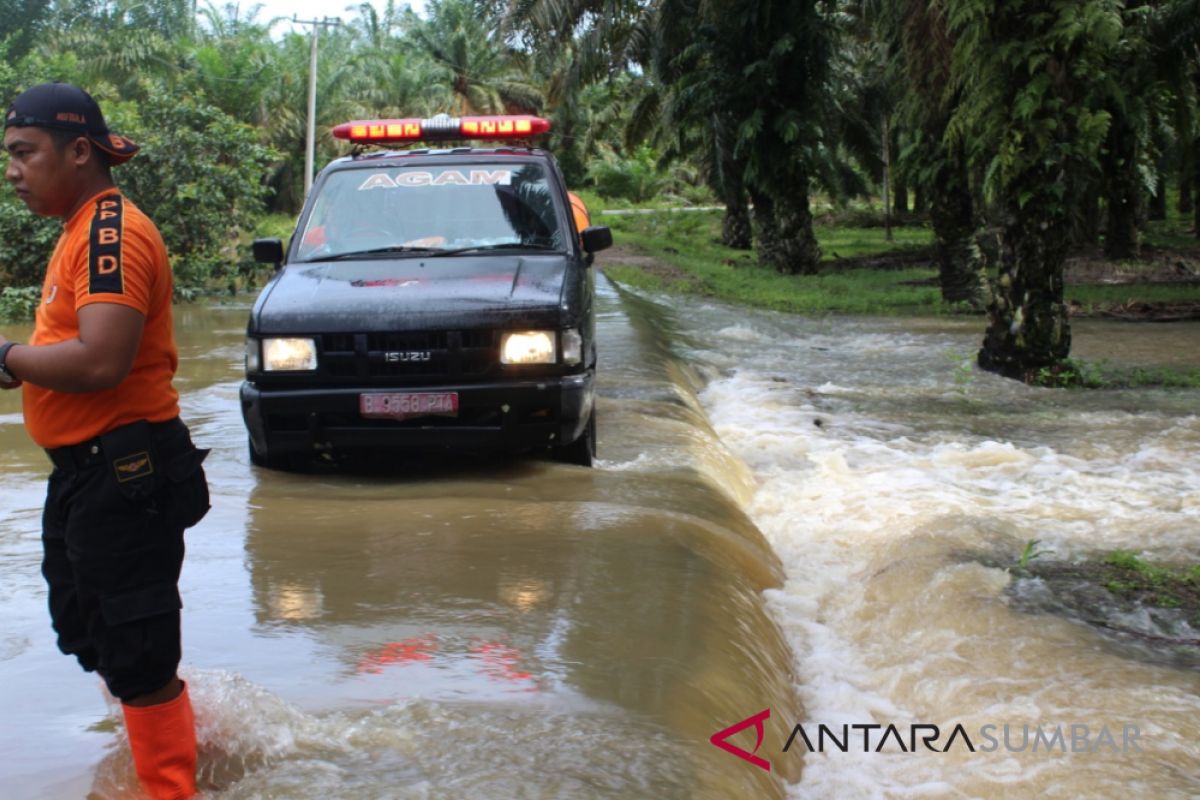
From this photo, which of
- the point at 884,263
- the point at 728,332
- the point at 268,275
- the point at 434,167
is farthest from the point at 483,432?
the point at 884,263

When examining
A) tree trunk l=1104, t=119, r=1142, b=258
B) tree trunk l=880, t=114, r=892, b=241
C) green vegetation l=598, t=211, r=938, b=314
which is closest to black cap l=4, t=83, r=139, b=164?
green vegetation l=598, t=211, r=938, b=314

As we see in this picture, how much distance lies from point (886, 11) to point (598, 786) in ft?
46.3

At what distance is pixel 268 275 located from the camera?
22.6 m

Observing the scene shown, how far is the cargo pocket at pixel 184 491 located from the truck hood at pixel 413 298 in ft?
11.2

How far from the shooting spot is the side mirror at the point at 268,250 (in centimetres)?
738

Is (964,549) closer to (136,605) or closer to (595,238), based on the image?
(595,238)

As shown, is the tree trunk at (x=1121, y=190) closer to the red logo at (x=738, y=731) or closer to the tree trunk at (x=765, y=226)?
the tree trunk at (x=765, y=226)

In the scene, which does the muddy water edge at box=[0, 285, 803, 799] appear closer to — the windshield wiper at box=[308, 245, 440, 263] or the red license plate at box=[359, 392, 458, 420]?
the red license plate at box=[359, 392, 458, 420]

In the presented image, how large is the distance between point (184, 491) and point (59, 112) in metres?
0.93

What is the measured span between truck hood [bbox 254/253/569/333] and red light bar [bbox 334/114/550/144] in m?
1.83

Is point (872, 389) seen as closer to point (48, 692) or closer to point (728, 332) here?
point (728, 332)

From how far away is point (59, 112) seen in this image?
2.92 m

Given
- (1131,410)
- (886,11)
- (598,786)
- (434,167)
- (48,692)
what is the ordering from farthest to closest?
(886,11)
(1131,410)
(434,167)
(48,692)
(598,786)

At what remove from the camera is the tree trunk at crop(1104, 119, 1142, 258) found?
827 inches
